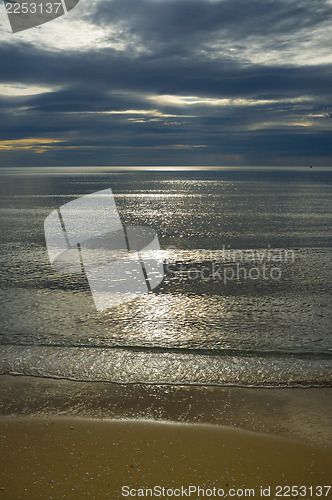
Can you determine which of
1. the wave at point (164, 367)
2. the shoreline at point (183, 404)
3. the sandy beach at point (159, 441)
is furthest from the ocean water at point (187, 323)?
the sandy beach at point (159, 441)

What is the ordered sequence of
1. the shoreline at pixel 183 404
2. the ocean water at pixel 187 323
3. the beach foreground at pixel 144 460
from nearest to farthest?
the beach foreground at pixel 144 460
the shoreline at pixel 183 404
the ocean water at pixel 187 323

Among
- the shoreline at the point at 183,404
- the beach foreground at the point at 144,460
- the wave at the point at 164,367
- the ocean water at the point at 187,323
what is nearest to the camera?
the beach foreground at the point at 144,460

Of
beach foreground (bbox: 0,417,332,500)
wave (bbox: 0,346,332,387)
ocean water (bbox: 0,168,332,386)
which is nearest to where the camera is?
beach foreground (bbox: 0,417,332,500)

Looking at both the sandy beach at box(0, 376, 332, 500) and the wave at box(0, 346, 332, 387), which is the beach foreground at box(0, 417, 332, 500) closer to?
the sandy beach at box(0, 376, 332, 500)

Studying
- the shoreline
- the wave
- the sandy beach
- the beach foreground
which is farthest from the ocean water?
the beach foreground

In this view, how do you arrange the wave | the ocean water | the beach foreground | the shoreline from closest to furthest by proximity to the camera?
the beach foreground, the shoreline, the wave, the ocean water

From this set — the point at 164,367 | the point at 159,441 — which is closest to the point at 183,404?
the point at 159,441

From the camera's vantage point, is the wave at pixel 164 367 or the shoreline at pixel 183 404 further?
the wave at pixel 164 367

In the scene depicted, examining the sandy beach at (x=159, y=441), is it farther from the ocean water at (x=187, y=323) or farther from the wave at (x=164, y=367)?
the ocean water at (x=187, y=323)

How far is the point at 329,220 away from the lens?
24531 millimetres

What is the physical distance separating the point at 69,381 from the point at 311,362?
3570mm

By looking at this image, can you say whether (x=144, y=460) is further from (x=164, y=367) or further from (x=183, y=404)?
(x=164, y=367)

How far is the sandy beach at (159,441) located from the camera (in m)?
3.62

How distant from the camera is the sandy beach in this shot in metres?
3.62
